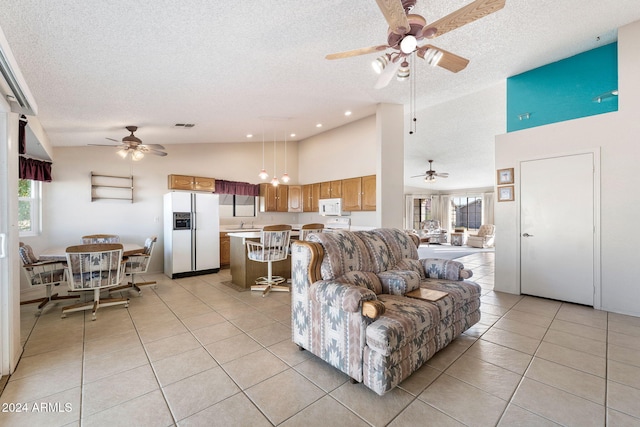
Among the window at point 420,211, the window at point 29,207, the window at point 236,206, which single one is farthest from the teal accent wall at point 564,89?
the window at point 420,211

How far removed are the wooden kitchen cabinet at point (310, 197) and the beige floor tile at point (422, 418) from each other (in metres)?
5.71

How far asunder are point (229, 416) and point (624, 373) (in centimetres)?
283

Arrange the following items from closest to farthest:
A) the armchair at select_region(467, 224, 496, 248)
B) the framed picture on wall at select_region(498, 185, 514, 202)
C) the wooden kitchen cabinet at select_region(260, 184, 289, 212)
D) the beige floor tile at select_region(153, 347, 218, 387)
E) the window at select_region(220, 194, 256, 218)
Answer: the beige floor tile at select_region(153, 347, 218, 387), the framed picture on wall at select_region(498, 185, 514, 202), the window at select_region(220, 194, 256, 218), the wooden kitchen cabinet at select_region(260, 184, 289, 212), the armchair at select_region(467, 224, 496, 248)

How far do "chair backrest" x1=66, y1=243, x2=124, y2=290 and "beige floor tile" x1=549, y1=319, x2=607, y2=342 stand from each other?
500 centimetres

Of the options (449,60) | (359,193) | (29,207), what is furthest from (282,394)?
(29,207)

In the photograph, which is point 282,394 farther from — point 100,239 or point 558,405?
point 100,239

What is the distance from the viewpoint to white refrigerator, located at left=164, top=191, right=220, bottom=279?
5.29 metres

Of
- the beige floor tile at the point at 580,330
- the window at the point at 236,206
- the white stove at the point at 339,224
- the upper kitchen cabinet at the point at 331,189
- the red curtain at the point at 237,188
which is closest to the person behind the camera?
the beige floor tile at the point at 580,330

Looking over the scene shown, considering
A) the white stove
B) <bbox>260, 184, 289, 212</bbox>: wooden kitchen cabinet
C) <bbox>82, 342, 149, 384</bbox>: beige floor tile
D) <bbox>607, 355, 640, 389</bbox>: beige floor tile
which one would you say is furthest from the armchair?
<bbox>82, 342, 149, 384</bbox>: beige floor tile

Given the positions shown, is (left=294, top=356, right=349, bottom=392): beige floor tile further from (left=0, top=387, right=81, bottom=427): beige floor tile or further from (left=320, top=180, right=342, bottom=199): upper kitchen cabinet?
(left=320, top=180, right=342, bottom=199): upper kitchen cabinet

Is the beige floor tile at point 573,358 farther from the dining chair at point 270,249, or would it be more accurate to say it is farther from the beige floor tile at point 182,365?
the dining chair at point 270,249

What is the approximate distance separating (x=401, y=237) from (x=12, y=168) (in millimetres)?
3620

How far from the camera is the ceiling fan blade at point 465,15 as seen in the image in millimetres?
1810

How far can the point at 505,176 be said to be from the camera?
4.15 meters
